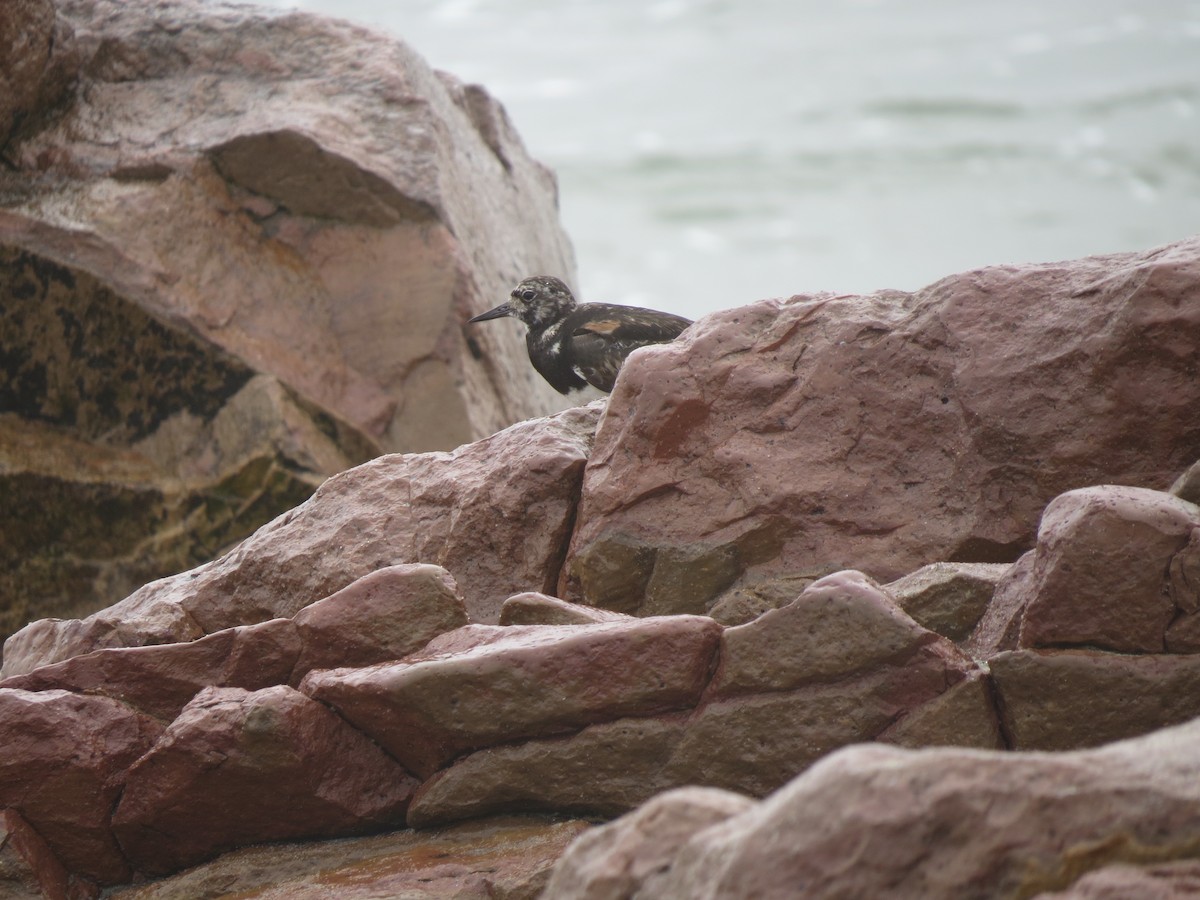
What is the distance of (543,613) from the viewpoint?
4.05 meters

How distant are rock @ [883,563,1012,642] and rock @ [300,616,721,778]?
0.66 meters

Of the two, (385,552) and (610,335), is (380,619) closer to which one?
(385,552)

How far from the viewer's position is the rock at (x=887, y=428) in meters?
4.32

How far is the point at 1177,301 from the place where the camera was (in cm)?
418

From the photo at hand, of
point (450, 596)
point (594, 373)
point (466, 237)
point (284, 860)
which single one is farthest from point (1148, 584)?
point (466, 237)

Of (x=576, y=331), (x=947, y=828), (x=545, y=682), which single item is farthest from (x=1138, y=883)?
(x=576, y=331)

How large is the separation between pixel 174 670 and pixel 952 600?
2129 mm

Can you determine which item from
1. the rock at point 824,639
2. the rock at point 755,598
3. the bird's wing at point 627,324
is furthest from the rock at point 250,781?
the bird's wing at point 627,324

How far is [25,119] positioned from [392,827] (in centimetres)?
476

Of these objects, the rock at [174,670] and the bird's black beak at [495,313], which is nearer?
the rock at [174,670]

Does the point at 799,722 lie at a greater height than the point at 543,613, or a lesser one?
lesser

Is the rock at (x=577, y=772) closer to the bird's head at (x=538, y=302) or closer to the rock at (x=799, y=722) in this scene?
the rock at (x=799, y=722)

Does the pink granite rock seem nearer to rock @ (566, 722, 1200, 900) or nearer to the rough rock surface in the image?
the rough rock surface

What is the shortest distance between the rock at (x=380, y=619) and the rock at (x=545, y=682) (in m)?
0.23
